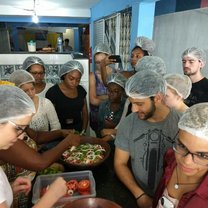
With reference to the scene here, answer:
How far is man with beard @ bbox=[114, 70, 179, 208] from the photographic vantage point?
139 centimetres

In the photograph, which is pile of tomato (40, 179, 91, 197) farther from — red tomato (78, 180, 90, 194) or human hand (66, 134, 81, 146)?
human hand (66, 134, 81, 146)

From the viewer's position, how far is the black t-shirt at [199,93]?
2.51 m

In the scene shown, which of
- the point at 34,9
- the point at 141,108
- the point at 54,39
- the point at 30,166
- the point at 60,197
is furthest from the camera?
the point at 54,39

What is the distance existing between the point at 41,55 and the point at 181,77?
2109 mm

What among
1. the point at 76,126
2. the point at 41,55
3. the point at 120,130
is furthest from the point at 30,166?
the point at 41,55

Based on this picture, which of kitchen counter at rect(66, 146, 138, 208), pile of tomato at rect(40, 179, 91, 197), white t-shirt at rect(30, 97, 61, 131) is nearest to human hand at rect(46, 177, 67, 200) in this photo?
pile of tomato at rect(40, 179, 91, 197)

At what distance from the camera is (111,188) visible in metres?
1.39

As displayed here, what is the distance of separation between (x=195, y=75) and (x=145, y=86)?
4.94ft

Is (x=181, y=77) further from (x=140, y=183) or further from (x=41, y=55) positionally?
(x=41, y=55)

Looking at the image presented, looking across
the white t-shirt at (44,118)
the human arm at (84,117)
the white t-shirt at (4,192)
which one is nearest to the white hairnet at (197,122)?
the white t-shirt at (4,192)

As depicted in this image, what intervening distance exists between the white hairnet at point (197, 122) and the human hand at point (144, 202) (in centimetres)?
59

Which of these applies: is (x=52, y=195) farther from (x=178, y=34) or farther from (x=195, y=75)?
(x=178, y=34)

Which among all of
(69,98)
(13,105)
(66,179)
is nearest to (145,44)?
(69,98)

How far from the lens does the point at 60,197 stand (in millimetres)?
1137
